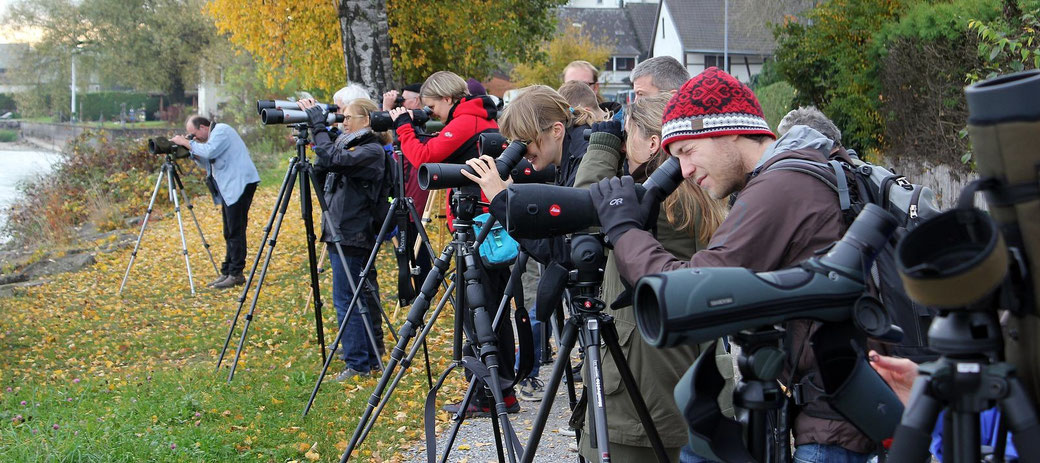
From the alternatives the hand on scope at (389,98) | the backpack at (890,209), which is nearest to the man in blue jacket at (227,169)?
the hand on scope at (389,98)

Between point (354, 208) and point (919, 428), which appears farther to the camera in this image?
point (354, 208)

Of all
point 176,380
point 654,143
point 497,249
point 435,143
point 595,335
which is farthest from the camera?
point 176,380

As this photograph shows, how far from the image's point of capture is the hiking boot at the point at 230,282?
10484 mm

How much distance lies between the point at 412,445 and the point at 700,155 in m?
3.25

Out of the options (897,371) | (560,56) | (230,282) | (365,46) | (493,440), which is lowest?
(493,440)

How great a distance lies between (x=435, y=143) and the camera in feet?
18.5

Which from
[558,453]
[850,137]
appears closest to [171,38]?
[850,137]

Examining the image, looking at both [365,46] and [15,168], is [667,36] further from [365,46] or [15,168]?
[365,46]

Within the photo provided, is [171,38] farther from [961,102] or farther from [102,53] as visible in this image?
[961,102]

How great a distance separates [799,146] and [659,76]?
7.28ft

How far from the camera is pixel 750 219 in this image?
2.12 meters

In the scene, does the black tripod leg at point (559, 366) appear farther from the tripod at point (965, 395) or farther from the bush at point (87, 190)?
the bush at point (87, 190)

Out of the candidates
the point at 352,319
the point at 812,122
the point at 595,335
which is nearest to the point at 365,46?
the point at 352,319

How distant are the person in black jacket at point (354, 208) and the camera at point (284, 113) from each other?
0.27m
